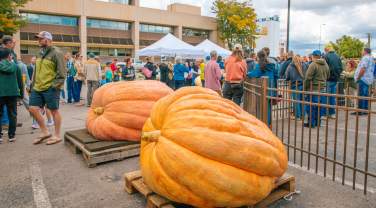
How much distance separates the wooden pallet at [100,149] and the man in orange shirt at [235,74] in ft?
10.1

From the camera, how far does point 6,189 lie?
4086 mm

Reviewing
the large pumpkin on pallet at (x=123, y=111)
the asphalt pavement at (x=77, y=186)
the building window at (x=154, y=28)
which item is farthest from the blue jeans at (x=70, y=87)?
the building window at (x=154, y=28)

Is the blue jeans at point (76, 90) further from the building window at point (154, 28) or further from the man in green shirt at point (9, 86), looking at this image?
the building window at point (154, 28)

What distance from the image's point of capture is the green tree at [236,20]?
5072 centimetres

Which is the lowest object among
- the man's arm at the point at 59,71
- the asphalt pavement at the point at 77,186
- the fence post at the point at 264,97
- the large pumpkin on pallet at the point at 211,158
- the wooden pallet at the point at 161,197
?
the asphalt pavement at the point at 77,186

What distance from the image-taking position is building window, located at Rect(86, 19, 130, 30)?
47106mm

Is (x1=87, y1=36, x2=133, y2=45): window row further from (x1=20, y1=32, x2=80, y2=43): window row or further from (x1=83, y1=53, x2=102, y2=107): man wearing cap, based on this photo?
(x1=83, y1=53, x2=102, y2=107): man wearing cap

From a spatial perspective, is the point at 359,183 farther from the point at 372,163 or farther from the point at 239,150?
the point at 239,150

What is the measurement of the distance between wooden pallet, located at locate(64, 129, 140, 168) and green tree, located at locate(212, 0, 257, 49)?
4752 centimetres

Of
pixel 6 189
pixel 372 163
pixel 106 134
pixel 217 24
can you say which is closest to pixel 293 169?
pixel 372 163

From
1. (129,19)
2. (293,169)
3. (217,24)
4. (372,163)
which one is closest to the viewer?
(293,169)

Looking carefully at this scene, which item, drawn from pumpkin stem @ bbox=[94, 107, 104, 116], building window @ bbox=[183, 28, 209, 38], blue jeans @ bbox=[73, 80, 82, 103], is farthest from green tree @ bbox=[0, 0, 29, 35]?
building window @ bbox=[183, 28, 209, 38]

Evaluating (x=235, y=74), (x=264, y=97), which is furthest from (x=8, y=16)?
(x=264, y=97)

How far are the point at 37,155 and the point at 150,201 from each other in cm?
320
